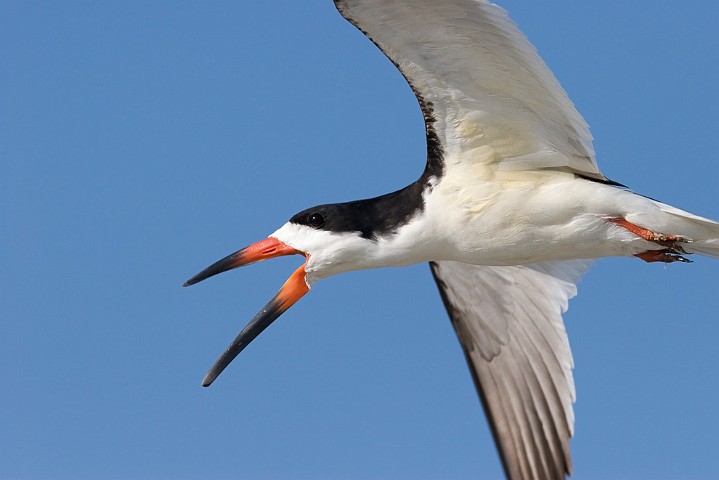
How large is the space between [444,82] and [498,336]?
9.58 ft

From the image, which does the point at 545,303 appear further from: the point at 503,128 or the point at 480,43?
the point at 480,43

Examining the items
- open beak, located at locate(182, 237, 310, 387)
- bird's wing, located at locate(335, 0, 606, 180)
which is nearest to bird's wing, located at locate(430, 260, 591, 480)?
open beak, located at locate(182, 237, 310, 387)

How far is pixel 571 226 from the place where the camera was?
7.93 m

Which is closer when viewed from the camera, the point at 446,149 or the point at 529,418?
the point at 446,149

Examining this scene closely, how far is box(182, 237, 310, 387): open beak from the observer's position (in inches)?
337

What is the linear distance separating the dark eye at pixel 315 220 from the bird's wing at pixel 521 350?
68.6 inches

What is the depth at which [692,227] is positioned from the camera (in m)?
7.79

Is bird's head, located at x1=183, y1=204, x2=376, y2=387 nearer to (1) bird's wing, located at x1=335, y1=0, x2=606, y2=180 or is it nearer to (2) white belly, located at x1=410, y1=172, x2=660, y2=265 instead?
(2) white belly, located at x1=410, y1=172, x2=660, y2=265

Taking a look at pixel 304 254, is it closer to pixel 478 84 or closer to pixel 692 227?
pixel 478 84

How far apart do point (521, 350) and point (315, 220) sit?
2409 millimetres

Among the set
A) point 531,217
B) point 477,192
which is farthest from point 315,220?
point 531,217

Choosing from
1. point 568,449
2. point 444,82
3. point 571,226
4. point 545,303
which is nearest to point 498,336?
point 545,303

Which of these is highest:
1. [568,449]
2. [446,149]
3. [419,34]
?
[419,34]

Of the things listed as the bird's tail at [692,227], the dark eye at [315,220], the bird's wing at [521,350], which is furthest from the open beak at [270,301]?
the bird's tail at [692,227]
